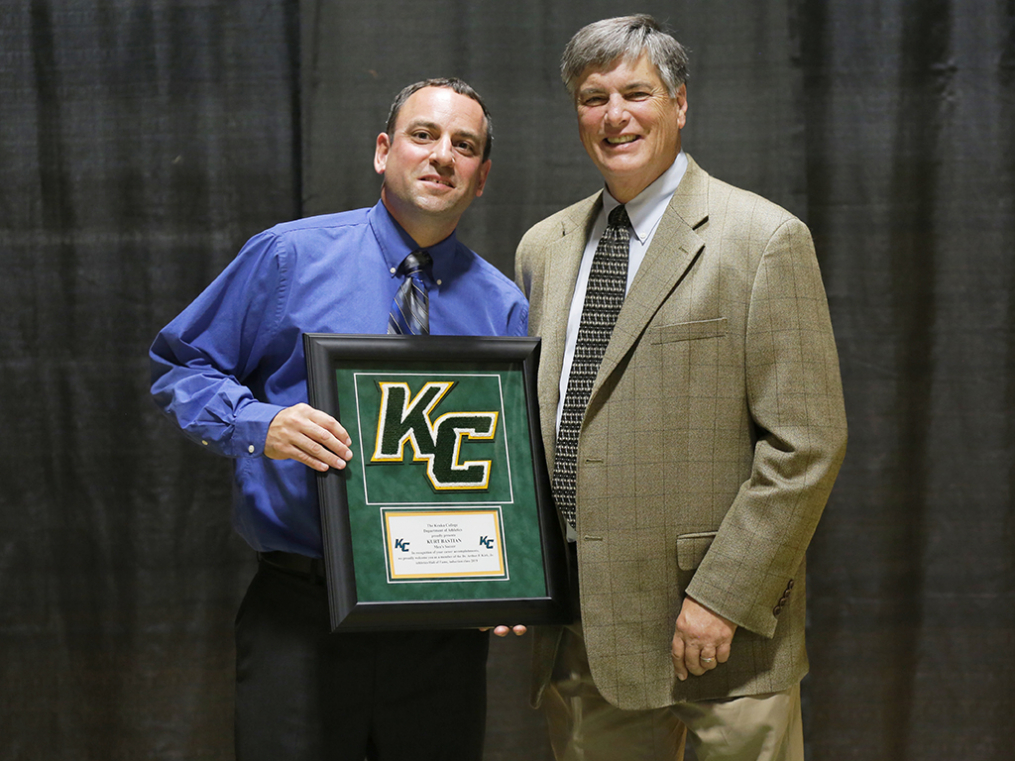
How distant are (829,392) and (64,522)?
1.88 meters

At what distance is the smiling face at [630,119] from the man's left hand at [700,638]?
696mm

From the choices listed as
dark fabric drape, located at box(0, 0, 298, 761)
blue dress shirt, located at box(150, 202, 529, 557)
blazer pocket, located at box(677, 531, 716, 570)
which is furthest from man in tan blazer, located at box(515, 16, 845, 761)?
dark fabric drape, located at box(0, 0, 298, 761)

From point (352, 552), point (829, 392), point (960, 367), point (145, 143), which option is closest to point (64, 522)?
point (145, 143)

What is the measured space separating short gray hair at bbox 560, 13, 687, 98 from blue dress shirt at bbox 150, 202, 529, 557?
1.42 feet

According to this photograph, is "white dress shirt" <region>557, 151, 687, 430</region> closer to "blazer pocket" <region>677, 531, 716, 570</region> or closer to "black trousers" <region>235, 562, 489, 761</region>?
"blazer pocket" <region>677, 531, 716, 570</region>

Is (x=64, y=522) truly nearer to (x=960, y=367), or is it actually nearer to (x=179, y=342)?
(x=179, y=342)

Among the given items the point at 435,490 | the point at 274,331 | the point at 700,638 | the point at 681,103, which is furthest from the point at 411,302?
the point at 700,638

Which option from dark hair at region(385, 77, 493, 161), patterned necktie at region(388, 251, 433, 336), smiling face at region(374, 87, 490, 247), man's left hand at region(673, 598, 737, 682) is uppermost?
dark hair at region(385, 77, 493, 161)

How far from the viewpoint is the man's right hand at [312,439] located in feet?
4.37

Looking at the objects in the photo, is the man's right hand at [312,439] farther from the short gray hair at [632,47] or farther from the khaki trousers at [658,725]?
the short gray hair at [632,47]

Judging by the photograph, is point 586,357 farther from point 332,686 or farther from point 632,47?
point 332,686

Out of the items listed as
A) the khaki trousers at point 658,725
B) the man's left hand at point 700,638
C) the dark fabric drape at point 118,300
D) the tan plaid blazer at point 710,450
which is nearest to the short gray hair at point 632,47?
the tan plaid blazer at point 710,450

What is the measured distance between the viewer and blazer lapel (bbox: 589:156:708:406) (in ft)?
4.53

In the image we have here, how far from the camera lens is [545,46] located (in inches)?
89.2
